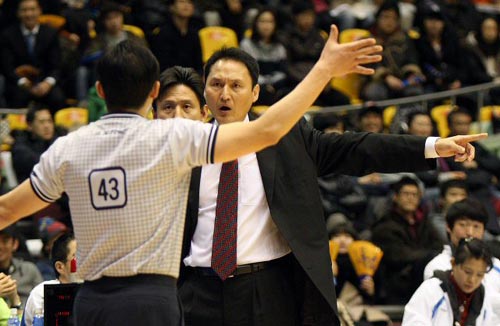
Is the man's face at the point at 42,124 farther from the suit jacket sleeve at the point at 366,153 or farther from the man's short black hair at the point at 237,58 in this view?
the suit jacket sleeve at the point at 366,153

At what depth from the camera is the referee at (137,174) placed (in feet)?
12.5

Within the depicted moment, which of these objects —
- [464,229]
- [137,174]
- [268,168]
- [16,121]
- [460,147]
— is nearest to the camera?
[137,174]

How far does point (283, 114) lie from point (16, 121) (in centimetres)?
800

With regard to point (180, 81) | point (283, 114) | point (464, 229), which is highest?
point (180, 81)

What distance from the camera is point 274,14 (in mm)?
12625

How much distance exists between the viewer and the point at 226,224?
16.3 feet

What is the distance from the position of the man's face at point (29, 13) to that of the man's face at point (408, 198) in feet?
15.5

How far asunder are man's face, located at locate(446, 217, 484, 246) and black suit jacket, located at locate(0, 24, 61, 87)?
221 inches

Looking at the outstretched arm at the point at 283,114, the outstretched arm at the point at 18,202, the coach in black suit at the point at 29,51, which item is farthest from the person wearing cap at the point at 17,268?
the outstretched arm at the point at 283,114

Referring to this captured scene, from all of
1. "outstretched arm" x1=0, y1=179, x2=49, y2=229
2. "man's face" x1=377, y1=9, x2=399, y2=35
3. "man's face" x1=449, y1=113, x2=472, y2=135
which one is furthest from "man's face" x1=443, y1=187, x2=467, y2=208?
"outstretched arm" x1=0, y1=179, x2=49, y2=229

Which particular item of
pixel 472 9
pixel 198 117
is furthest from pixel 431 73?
pixel 198 117

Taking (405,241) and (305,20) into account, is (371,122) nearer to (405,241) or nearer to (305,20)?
(405,241)

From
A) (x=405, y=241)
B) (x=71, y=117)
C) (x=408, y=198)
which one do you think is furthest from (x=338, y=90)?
(x=71, y=117)

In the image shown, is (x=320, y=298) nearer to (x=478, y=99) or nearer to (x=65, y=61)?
(x=65, y=61)
